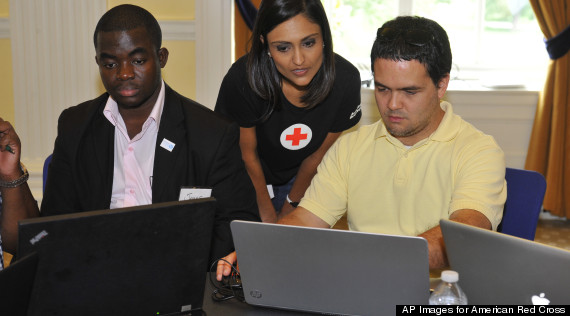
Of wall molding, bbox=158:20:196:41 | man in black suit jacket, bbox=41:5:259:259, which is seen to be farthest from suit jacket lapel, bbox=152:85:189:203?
wall molding, bbox=158:20:196:41

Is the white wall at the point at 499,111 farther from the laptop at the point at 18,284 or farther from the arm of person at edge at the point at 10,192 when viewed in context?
the laptop at the point at 18,284

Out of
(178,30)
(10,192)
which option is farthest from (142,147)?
(178,30)

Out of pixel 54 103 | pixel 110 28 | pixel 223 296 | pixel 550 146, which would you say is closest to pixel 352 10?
pixel 550 146

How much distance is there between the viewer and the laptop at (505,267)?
105 cm

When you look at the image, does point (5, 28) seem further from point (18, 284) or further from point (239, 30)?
point (18, 284)

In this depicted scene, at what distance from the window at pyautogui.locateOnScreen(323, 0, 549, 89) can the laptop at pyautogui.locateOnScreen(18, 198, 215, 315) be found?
3338mm

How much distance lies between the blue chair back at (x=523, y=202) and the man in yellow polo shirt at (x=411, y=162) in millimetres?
149

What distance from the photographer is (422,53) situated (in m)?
1.73

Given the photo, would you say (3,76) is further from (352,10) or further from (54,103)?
(352,10)

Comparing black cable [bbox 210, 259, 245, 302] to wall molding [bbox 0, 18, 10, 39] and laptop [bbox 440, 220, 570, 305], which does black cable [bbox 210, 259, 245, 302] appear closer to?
laptop [bbox 440, 220, 570, 305]

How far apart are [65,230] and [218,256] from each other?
81cm

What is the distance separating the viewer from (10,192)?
177 cm

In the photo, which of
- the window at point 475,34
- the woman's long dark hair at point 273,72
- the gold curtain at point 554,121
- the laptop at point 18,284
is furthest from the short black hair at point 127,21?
the gold curtain at point 554,121

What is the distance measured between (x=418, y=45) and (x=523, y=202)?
1.90 feet
